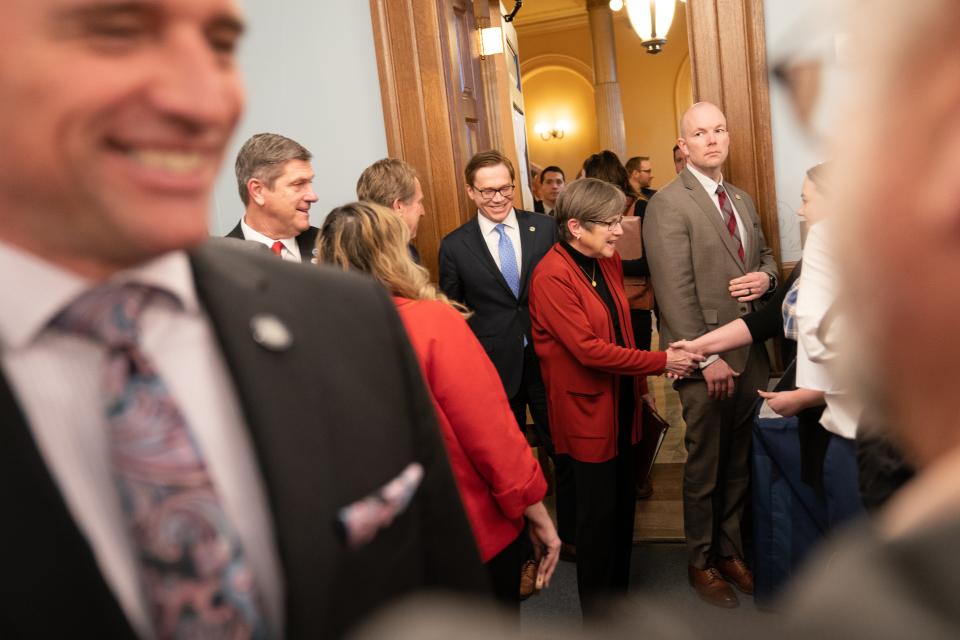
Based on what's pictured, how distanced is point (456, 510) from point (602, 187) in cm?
239

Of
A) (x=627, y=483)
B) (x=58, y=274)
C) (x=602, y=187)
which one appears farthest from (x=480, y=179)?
(x=58, y=274)

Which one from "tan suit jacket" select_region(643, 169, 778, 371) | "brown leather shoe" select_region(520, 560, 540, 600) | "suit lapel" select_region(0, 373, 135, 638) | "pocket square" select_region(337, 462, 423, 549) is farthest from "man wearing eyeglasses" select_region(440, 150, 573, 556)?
"suit lapel" select_region(0, 373, 135, 638)

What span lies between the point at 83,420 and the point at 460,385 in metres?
1.40

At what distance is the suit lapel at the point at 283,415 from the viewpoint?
778mm

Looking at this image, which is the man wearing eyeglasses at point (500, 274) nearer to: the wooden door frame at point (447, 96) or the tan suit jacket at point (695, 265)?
the wooden door frame at point (447, 96)

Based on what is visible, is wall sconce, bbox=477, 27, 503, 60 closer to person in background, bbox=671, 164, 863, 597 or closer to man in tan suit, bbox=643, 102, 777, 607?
man in tan suit, bbox=643, 102, 777, 607

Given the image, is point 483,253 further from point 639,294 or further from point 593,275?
point 639,294

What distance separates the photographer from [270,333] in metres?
0.88

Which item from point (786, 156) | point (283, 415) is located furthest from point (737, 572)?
point (283, 415)

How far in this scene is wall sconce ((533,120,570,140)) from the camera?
48.8 feet

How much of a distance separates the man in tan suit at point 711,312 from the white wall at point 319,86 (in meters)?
1.72

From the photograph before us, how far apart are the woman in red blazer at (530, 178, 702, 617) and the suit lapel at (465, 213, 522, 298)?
0.67 m

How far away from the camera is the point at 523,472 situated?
218cm

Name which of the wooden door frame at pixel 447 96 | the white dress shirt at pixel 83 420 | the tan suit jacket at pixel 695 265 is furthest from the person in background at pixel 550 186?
the white dress shirt at pixel 83 420
